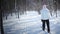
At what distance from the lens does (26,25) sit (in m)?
5.06

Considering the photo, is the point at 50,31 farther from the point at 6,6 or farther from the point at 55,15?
the point at 55,15

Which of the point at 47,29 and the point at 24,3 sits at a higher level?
the point at 24,3

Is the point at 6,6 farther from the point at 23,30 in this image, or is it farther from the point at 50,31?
the point at 50,31

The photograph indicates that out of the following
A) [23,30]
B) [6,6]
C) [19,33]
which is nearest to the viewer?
[19,33]

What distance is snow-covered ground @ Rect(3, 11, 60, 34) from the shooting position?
4.43m

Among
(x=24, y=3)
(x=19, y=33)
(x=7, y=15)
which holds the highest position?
(x=24, y=3)

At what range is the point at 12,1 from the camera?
501cm

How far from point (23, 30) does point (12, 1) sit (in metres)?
0.95

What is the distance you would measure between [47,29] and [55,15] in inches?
76.6

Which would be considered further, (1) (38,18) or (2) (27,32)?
(1) (38,18)

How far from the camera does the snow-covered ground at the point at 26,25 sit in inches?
175

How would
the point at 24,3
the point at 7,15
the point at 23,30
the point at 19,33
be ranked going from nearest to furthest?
the point at 19,33 < the point at 23,30 < the point at 7,15 < the point at 24,3

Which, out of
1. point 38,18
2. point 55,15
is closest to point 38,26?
point 38,18

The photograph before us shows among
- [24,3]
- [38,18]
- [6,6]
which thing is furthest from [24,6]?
[6,6]
